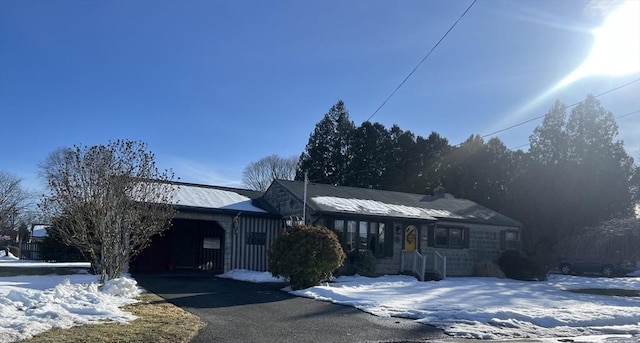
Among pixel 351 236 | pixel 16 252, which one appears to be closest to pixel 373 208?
pixel 351 236

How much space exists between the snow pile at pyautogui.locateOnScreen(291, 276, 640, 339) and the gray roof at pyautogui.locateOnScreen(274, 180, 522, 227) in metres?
4.01

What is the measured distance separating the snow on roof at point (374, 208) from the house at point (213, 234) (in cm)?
261

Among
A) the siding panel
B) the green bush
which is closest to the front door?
the siding panel

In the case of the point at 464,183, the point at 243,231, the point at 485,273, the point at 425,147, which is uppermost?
the point at 425,147

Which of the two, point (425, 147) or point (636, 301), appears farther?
point (425, 147)

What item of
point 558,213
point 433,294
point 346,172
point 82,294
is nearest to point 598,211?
point 558,213

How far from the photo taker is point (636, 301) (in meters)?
16.8

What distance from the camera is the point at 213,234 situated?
90.3 ft

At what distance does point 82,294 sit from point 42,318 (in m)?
2.73

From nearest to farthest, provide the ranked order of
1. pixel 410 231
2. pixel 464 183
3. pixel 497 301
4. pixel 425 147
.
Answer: pixel 497 301 < pixel 410 231 < pixel 464 183 < pixel 425 147

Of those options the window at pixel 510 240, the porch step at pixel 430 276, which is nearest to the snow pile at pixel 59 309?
the porch step at pixel 430 276

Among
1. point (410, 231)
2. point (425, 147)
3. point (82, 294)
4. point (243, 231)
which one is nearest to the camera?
point (82, 294)

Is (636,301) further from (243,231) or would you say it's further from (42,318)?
(42,318)

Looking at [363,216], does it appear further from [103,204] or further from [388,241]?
[103,204]
